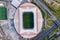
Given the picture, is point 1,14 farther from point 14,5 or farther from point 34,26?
point 34,26

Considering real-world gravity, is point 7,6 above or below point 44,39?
above

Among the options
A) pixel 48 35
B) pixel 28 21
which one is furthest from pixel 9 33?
pixel 48 35

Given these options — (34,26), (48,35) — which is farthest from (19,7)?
(48,35)

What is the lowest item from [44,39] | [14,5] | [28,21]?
[44,39]

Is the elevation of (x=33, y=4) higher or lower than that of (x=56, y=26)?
higher

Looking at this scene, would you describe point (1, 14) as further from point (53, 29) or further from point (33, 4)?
point (53, 29)

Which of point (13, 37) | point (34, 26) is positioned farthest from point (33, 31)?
point (13, 37)

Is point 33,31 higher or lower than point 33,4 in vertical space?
lower

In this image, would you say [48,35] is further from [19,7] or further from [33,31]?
[19,7]
